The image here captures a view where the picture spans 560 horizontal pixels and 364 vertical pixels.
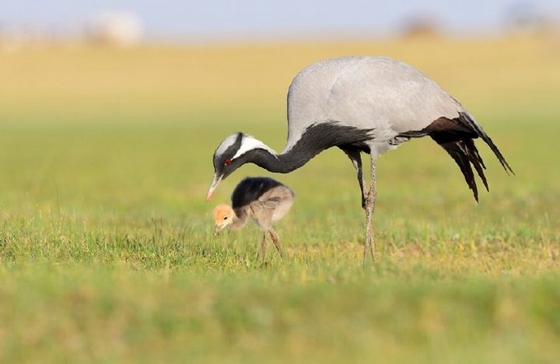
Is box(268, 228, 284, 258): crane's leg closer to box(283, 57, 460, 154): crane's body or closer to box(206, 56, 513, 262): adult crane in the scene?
box(206, 56, 513, 262): adult crane

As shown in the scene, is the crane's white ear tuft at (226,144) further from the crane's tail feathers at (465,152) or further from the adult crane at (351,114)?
the crane's tail feathers at (465,152)

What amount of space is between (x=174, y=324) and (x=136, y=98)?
2205 inches

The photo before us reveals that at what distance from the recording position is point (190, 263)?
997cm

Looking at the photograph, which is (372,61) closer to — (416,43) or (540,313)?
(540,313)

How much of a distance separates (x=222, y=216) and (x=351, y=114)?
1941 mm

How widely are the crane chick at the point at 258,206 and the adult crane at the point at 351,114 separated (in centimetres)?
98

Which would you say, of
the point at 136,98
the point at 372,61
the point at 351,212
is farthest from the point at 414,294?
the point at 136,98

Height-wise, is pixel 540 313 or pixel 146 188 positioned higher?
pixel 146 188

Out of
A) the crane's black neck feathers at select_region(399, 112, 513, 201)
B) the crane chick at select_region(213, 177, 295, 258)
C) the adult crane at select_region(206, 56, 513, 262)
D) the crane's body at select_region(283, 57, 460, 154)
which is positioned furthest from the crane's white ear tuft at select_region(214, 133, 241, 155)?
the crane's black neck feathers at select_region(399, 112, 513, 201)

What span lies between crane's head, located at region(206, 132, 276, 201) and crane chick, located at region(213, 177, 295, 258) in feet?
4.32

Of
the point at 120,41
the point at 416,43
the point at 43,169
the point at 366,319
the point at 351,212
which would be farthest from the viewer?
the point at 120,41

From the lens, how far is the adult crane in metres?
10.5

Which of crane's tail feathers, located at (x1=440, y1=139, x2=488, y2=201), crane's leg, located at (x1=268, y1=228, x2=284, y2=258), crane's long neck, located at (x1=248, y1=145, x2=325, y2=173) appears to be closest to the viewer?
crane's long neck, located at (x1=248, y1=145, x2=325, y2=173)

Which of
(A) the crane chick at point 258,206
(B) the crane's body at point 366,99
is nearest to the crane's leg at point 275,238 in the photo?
(A) the crane chick at point 258,206
